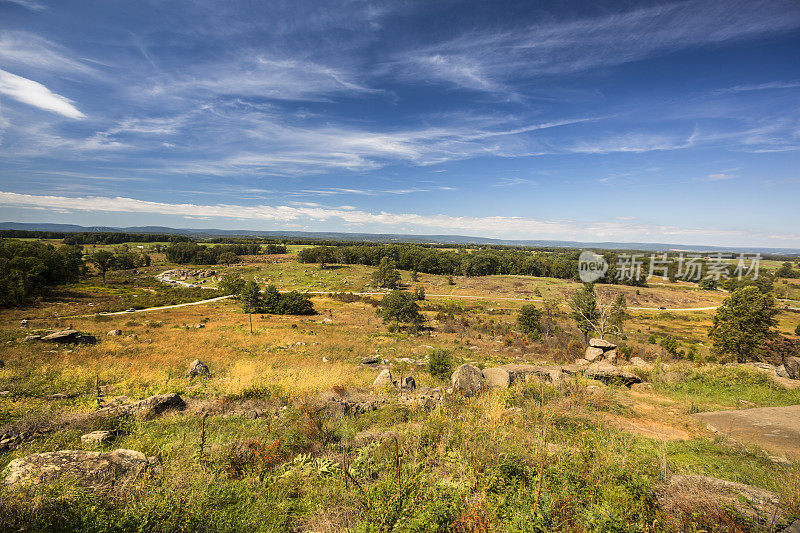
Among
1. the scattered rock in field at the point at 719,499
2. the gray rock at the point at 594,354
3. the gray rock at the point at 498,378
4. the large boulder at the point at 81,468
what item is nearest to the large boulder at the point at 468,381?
the gray rock at the point at 498,378

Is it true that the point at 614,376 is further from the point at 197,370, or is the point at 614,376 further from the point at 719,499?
the point at 197,370

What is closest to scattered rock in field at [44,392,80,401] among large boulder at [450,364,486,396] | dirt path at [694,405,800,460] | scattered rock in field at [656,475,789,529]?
large boulder at [450,364,486,396]

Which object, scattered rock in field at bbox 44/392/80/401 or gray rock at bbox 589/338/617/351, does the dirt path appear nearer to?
gray rock at bbox 589/338/617/351

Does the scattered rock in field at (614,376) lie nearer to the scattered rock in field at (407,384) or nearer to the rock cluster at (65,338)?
the scattered rock in field at (407,384)

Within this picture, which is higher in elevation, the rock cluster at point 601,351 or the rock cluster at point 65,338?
the rock cluster at point 601,351

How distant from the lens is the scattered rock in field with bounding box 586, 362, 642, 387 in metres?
15.8

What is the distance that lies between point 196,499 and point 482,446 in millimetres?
5533

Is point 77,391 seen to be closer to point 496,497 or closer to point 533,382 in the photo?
point 496,497

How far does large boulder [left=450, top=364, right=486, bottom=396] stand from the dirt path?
769 centimetres

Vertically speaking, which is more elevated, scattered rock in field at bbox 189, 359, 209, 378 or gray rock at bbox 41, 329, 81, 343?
scattered rock in field at bbox 189, 359, 209, 378

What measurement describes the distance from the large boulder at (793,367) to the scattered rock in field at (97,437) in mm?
29606

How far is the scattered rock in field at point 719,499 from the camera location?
4.91 meters

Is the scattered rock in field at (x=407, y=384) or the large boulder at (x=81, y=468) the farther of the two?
the scattered rock in field at (x=407, y=384)

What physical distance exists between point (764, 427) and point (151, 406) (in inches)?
800
